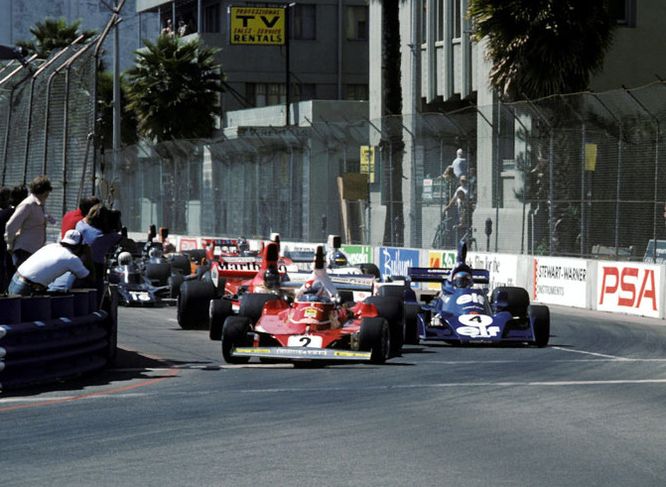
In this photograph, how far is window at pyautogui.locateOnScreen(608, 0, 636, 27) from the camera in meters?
41.1

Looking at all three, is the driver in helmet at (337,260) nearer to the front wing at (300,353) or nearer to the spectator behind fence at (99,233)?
the spectator behind fence at (99,233)

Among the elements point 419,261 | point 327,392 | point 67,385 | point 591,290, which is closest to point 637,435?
point 327,392

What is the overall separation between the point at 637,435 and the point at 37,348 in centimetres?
565

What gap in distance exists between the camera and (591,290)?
26.4 m

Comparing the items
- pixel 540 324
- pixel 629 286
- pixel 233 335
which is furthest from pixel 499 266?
pixel 233 335

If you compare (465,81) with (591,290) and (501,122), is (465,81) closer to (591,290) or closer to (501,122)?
(501,122)

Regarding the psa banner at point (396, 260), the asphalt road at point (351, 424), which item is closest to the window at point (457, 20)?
the psa banner at point (396, 260)

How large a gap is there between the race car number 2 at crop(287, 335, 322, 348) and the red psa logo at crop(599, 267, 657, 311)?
29.7ft

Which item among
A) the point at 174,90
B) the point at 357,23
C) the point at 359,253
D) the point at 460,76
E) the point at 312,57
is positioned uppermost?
the point at 357,23

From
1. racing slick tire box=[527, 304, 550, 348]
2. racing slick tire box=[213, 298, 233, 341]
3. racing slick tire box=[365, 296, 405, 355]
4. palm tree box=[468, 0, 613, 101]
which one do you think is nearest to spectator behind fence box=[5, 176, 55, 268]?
racing slick tire box=[213, 298, 233, 341]

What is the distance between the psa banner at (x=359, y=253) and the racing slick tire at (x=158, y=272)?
7.44 metres

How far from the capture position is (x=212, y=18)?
230ft

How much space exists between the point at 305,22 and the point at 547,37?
36.2 meters

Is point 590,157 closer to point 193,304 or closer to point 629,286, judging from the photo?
point 629,286
